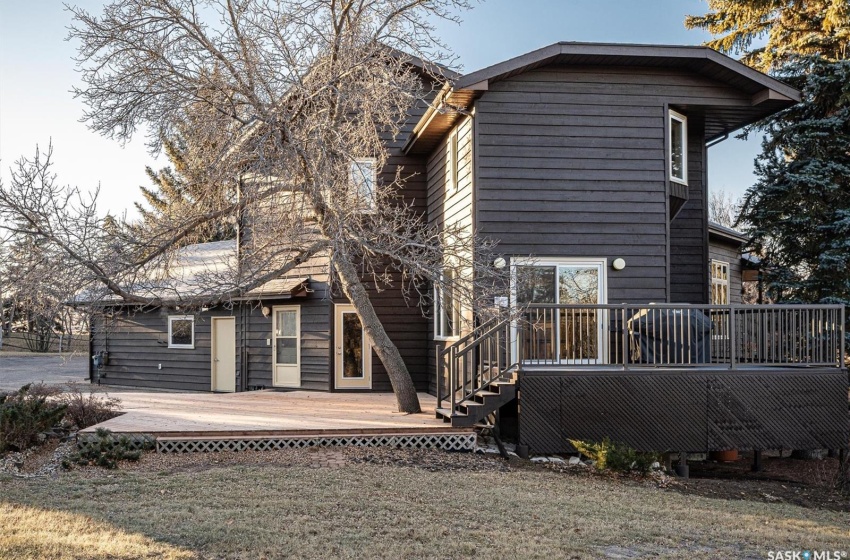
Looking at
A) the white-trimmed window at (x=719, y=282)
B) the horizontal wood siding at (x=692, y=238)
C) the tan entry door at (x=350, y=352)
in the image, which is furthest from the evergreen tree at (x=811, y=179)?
the tan entry door at (x=350, y=352)

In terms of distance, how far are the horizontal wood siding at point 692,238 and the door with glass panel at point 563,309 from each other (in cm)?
251

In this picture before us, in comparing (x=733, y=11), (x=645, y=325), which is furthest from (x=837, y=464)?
(x=733, y=11)

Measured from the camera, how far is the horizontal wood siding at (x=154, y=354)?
16672 millimetres

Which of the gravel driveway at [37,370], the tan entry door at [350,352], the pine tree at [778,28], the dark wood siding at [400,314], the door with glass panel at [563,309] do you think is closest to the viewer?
the door with glass panel at [563,309]

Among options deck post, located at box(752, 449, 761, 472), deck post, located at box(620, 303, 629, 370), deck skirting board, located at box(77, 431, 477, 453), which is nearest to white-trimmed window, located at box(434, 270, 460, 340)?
deck skirting board, located at box(77, 431, 477, 453)

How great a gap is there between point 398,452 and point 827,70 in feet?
Answer: 39.1

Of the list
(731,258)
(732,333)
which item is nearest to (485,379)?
(732,333)

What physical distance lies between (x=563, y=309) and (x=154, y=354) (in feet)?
39.7

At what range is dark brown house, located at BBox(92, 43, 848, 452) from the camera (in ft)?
29.7

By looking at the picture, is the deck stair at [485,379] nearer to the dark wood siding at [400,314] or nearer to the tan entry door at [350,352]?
the dark wood siding at [400,314]

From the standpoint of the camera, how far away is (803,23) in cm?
1689

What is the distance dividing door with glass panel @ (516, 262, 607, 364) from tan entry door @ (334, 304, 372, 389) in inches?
193

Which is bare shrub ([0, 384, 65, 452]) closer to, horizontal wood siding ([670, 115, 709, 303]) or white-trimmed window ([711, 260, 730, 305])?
horizontal wood siding ([670, 115, 709, 303])

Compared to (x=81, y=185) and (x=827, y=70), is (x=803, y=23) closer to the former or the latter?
(x=827, y=70)
